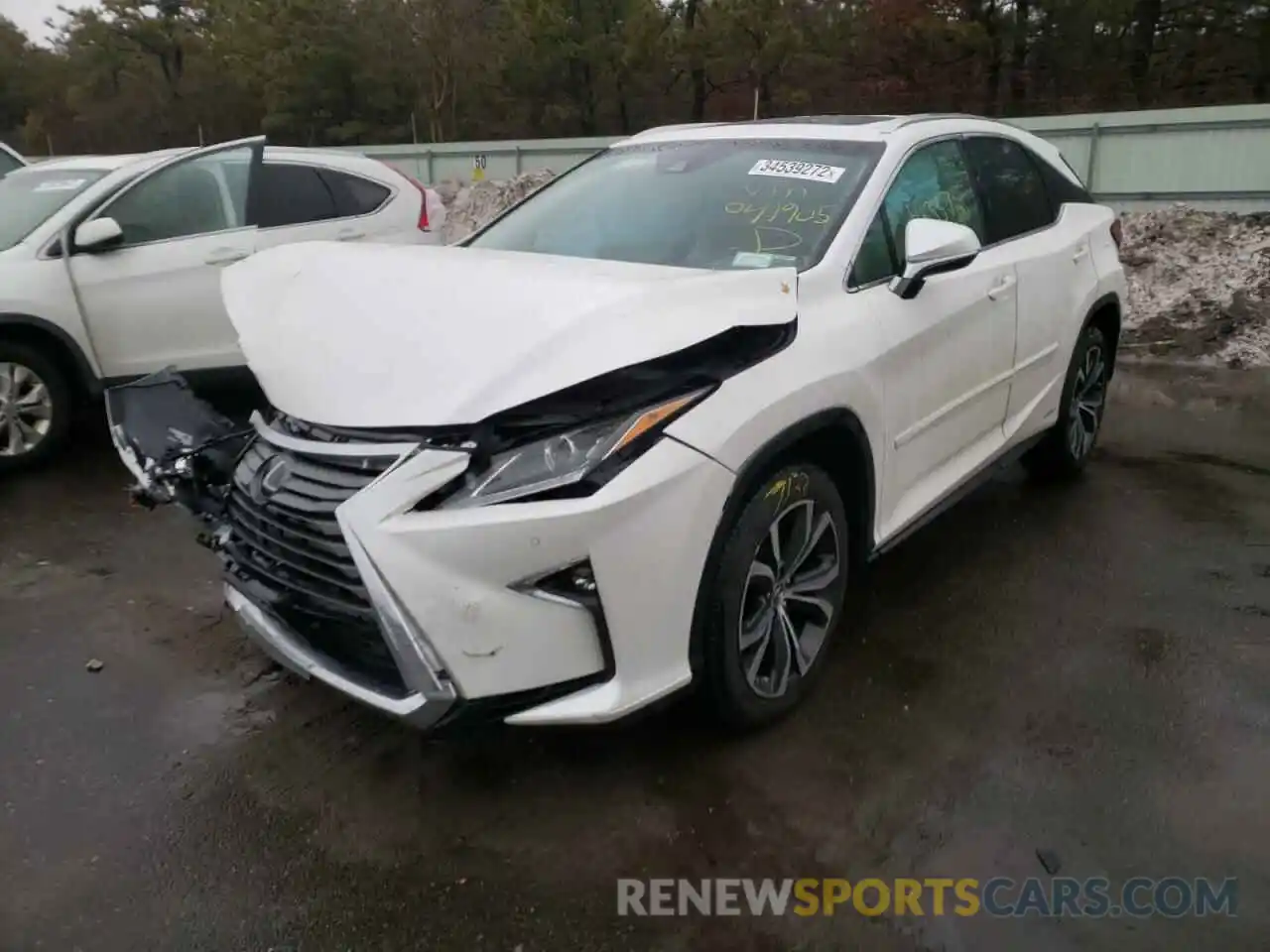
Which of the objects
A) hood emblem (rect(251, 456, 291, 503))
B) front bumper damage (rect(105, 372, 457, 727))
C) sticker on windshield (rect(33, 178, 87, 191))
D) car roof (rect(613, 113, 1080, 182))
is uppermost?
car roof (rect(613, 113, 1080, 182))

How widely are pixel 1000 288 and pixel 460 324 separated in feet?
7.81

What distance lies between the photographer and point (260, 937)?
8.07 feet

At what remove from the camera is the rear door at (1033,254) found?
4.35m

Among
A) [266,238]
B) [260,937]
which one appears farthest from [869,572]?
[266,238]

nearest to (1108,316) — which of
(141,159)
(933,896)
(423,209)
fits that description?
(933,896)

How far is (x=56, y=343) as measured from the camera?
5.66 metres

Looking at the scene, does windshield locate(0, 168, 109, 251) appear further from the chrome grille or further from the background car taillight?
the chrome grille

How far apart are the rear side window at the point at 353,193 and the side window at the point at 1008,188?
431 cm

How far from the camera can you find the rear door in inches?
171

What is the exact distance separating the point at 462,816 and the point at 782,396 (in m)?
1.47

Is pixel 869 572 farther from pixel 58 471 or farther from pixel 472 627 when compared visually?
pixel 58 471

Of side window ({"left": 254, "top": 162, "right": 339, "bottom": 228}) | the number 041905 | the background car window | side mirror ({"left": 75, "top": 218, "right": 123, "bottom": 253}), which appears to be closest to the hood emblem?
the number 041905

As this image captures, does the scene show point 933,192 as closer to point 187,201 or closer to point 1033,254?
point 1033,254

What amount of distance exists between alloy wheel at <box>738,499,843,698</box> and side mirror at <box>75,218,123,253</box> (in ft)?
14.9
